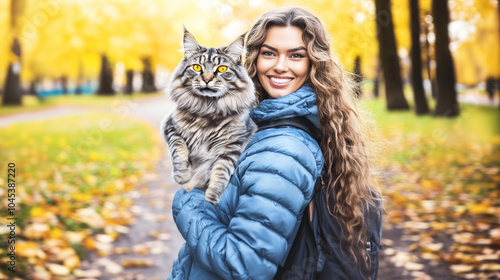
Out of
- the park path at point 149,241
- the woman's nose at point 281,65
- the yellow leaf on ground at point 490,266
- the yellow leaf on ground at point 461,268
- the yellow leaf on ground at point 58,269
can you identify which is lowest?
the park path at point 149,241

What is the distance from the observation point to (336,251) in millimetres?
1735

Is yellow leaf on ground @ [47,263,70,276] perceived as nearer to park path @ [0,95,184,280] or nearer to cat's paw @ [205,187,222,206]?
park path @ [0,95,184,280]

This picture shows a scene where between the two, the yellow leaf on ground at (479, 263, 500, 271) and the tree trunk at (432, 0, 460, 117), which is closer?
the yellow leaf on ground at (479, 263, 500, 271)

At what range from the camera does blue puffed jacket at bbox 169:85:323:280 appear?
153 cm

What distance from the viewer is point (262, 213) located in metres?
1.53

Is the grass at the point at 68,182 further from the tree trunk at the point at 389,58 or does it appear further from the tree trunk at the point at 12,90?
the tree trunk at the point at 389,58

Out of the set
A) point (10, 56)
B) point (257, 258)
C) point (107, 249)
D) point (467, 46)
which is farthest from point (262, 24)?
point (467, 46)

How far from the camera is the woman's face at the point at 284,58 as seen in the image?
6.14ft

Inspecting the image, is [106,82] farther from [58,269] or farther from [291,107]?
[291,107]

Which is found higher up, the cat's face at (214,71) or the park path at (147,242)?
the cat's face at (214,71)

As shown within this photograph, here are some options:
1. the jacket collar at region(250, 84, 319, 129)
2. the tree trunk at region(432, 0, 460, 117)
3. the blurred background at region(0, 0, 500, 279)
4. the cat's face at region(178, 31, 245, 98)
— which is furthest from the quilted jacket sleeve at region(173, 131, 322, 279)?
the tree trunk at region(432, 0, 460, 117)

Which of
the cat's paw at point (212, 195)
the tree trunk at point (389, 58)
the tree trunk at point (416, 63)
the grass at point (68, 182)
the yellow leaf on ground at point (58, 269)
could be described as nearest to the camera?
the cat's paw at point (212, 195)

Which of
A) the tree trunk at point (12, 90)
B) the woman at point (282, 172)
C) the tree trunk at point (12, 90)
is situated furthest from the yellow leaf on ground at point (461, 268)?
the tree trunk at point (12, 90)

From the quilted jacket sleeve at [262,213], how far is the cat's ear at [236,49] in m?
0.59
